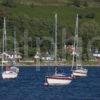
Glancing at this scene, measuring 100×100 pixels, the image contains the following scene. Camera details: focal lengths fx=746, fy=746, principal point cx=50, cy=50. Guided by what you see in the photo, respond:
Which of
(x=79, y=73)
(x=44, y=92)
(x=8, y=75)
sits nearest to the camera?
(x=44, y=92)

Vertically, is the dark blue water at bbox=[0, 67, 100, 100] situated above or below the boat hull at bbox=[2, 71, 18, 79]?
below

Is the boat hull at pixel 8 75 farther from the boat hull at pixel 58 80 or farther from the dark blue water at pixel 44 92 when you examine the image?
the boat hull at pixel 58 80

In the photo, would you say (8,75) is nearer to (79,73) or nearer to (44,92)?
(79,73)

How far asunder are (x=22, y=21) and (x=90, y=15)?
22830 millimetres

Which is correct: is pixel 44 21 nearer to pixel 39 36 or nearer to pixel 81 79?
pixel 39 36

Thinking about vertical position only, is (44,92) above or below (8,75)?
below

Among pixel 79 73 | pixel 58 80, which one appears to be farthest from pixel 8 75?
pixel 58 80

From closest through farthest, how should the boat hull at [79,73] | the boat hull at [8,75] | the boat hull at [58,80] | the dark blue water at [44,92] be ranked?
the dark blue water at [44,92], the boat hull at [58,80], the boat hull at [8,75], the boat hull at [79,73]

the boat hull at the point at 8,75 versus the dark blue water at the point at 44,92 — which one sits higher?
the boat hull at the point at 8,75

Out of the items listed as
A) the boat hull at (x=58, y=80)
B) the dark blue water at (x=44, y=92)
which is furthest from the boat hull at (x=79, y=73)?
the boat hull at (x=58, y=80)

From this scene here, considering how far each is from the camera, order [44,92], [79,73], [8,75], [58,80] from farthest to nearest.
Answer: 1. [79,73]
2. [8,75]
3. [58,80]
4. [44,92]

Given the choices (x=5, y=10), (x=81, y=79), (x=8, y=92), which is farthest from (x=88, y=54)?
(x=8, y=92)

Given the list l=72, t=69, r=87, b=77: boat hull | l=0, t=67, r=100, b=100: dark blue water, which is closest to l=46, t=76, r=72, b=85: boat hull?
l=0, t=67, r=100, b=100: dark blue water

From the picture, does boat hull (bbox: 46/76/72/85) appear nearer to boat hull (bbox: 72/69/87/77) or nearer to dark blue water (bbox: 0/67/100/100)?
dark blue water (bbox: 0/67/100/100)
